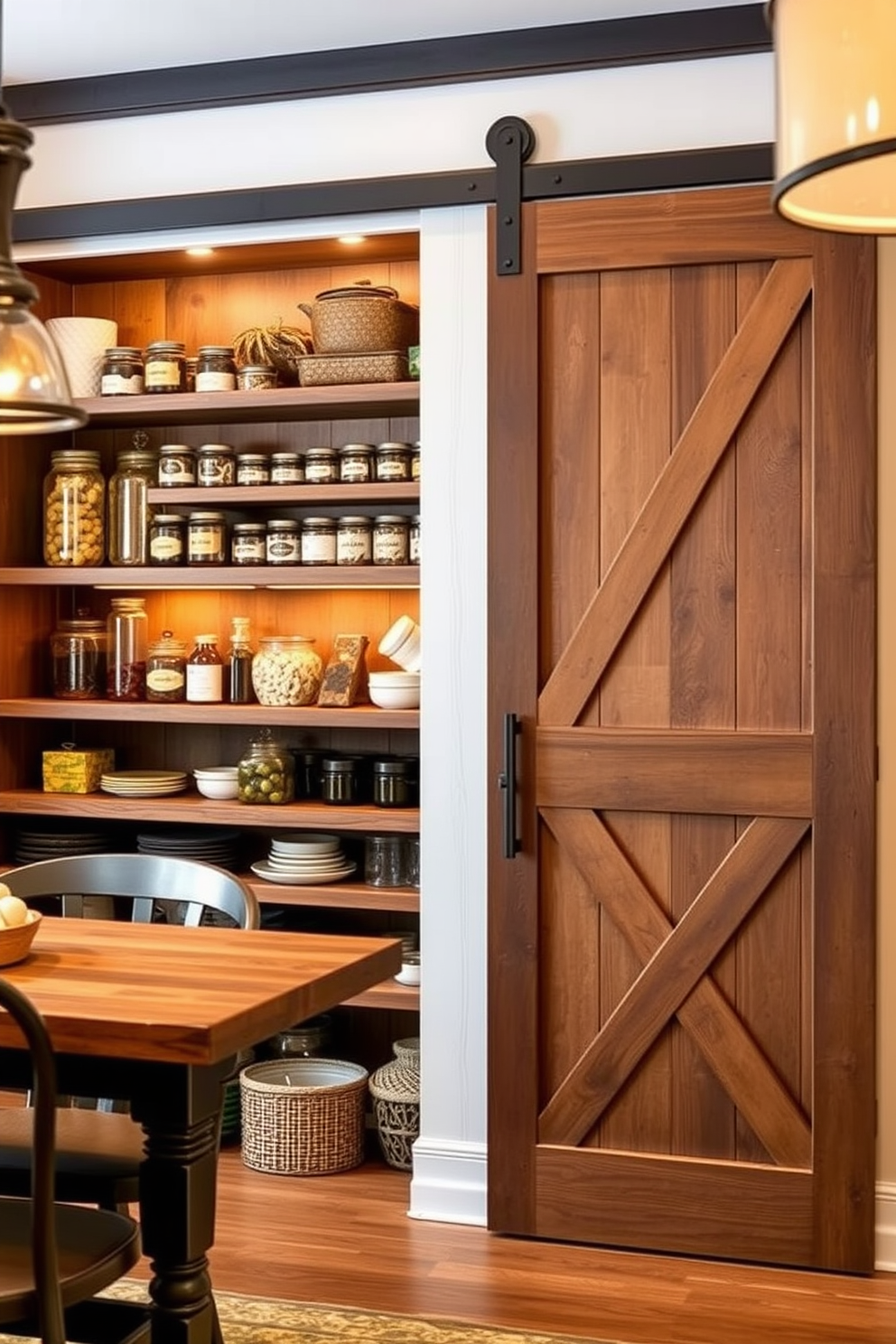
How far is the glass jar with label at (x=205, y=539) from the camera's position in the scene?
4355 millimetres

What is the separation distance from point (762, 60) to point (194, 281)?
177 centimetres

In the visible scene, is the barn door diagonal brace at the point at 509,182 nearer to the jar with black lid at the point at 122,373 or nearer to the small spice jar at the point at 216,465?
the small spice jar at the point at 216,465

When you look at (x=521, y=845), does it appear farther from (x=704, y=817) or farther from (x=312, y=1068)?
(x=312, y=1068)

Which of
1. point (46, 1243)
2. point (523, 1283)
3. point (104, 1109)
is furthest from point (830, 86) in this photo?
point (523, 1283)

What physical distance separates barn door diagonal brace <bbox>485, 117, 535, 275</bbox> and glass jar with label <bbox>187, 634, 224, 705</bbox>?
54.0 inches

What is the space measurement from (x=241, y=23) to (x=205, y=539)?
4.28 ft

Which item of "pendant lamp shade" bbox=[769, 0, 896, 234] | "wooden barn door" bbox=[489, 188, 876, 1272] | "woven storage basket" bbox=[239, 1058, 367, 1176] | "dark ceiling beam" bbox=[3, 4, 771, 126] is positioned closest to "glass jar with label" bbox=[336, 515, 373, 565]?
"wooden barn door" bbox=[489, 188, 876, 1272]

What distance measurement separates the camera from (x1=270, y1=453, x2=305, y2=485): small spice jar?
4234mm

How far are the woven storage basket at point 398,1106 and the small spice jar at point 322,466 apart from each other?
4.77 feet

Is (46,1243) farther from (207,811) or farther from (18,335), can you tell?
(207,811)

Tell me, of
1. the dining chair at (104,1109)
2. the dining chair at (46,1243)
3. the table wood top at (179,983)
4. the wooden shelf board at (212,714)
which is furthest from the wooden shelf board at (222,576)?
the dining chair at (46,1243)

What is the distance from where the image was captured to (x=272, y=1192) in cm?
391

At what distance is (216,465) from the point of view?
430 centimetres

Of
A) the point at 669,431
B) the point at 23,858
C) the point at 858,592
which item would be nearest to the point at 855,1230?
the point at 858,592
